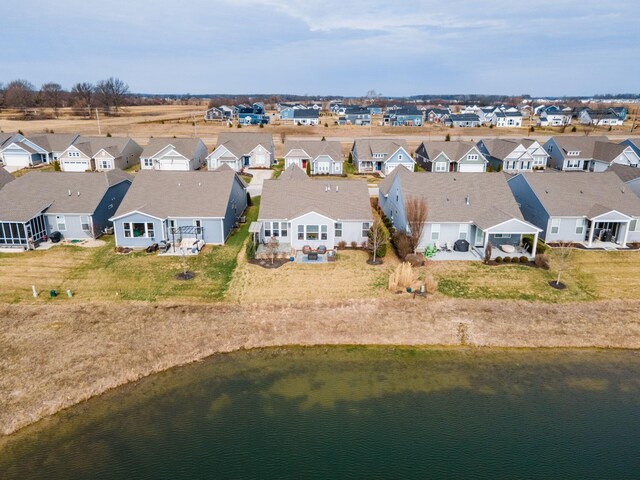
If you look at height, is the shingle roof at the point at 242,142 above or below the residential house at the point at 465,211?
above

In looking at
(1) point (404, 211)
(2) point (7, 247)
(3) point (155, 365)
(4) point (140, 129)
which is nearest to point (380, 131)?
(4) point (140, 129)

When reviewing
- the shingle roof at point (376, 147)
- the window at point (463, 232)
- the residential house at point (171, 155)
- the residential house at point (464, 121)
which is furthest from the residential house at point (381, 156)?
the residential house at point (464, 121)

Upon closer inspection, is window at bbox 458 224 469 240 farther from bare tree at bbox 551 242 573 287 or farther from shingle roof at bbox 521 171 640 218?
shingle roof at bbox 521 171 640 218

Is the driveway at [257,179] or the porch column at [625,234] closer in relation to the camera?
the porch column at [625,234]

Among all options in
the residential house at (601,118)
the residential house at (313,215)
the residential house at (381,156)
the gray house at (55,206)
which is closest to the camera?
the residential house at (313,215)

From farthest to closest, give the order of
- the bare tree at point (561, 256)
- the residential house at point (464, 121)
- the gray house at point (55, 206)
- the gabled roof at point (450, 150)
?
the residential house at point (464, 121) < the gabled roof at point (450, 150) < the gray house at point (55, 206) < the bare tree at point (561, 256)

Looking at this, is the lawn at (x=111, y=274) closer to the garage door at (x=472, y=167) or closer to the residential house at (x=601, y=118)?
the garage door at (x=472, y=167)

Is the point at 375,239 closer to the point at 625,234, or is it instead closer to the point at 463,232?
the point at 463,232

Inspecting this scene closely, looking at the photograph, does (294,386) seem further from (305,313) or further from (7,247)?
(7,247)
